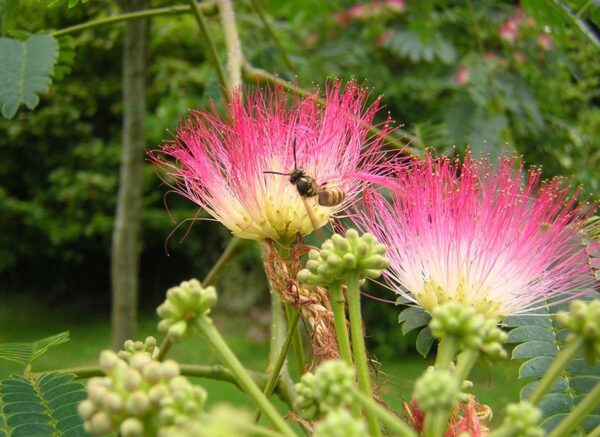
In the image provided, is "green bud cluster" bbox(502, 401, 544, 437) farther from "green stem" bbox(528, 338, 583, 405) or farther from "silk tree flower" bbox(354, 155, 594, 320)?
"silk tree flower" bbox(354, 155, 594, 320)

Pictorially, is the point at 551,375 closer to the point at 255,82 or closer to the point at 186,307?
the point at 186,307

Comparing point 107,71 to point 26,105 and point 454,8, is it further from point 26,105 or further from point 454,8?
point 26,105

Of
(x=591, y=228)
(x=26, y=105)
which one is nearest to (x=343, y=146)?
(x=591, y=228)

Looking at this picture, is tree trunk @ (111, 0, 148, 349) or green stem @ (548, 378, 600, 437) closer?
green stem @ (548, 378, 600, 437)

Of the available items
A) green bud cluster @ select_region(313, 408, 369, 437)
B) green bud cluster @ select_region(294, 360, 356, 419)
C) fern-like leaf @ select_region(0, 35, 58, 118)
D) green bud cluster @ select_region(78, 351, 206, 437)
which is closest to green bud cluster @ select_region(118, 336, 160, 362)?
green bud cluster @ select_region(78, 351, 206, 437)

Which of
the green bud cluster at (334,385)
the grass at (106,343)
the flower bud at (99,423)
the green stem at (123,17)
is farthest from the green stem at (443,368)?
the grass at (106,343)

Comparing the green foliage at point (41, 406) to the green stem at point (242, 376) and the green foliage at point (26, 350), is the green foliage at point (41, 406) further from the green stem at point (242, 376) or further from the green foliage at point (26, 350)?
the green stem at point (242, 376)
